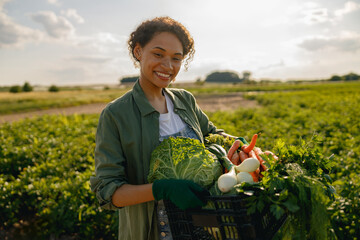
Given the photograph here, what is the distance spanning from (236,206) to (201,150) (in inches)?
19.0

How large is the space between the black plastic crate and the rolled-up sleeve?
37cm

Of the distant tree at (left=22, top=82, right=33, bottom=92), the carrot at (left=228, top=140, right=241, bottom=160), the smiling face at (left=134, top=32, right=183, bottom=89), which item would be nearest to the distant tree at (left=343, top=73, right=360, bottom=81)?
the distant tree at (left=22, top=82, right=33, bottom=92)

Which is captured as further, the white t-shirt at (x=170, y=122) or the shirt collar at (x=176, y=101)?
the shirt collar at (x=176, y=101)

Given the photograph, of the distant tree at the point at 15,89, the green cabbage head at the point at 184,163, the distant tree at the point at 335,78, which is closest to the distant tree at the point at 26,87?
the distant tree at the point at 15,89

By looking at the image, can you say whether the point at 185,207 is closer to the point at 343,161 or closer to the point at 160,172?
the point at 160,172

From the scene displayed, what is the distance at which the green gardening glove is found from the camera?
1.40 metres

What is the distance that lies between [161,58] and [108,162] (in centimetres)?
76

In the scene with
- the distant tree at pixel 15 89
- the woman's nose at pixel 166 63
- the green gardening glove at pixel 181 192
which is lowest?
the green gardening glove at pixel 181 192

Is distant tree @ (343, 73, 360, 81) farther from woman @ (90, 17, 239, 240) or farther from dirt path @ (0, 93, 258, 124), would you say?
woman @ (90, 17, 239, 240)

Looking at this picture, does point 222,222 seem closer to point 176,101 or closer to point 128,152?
point 128,152

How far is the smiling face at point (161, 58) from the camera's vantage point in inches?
75.0

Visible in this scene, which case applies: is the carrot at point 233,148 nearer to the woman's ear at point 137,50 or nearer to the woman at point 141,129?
the woman at point 141,129

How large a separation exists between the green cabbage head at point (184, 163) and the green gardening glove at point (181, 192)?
142mm

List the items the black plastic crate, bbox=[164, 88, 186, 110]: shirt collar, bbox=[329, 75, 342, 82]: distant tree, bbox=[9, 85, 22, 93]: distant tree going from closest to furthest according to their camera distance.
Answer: the black plastic crate, bbox=[164, 88, 186, 110]: shirt collar, bbox=[9, 85, 22, 93]: distant tree, bbox=[329, 75, 342, 82]: distant tree
